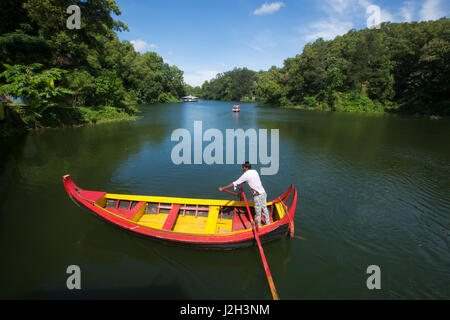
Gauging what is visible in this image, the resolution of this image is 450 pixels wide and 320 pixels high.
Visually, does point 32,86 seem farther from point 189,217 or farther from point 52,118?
point 189,217

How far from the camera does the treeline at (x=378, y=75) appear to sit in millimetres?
37156

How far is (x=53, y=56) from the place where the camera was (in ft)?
77.5

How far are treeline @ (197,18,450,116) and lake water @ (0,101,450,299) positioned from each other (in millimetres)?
35748

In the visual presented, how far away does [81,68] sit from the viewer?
1058 inches

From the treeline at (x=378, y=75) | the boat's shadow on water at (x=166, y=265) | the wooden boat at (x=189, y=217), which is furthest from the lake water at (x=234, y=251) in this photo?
the treeline at (x=378, y=75)

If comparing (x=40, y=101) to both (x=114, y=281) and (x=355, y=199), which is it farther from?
(x=355, y=199)

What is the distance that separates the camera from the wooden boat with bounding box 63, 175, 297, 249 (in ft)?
18.5

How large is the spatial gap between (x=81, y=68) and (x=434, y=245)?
33.7m

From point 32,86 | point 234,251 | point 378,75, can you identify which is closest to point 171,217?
point 234,251

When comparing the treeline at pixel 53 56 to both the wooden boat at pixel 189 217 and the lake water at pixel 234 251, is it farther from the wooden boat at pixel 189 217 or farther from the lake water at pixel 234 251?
the wooden boat at pixel 189 217

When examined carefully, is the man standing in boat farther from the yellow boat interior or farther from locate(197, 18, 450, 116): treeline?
locate(197, 18, 450, 116): treeline

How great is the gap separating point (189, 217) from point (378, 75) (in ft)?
188

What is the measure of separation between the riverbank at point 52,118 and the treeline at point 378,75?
46540mm

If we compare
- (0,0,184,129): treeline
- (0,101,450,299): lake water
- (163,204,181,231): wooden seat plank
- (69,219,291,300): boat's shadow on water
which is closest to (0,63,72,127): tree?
(0,0,184,129): treeline
